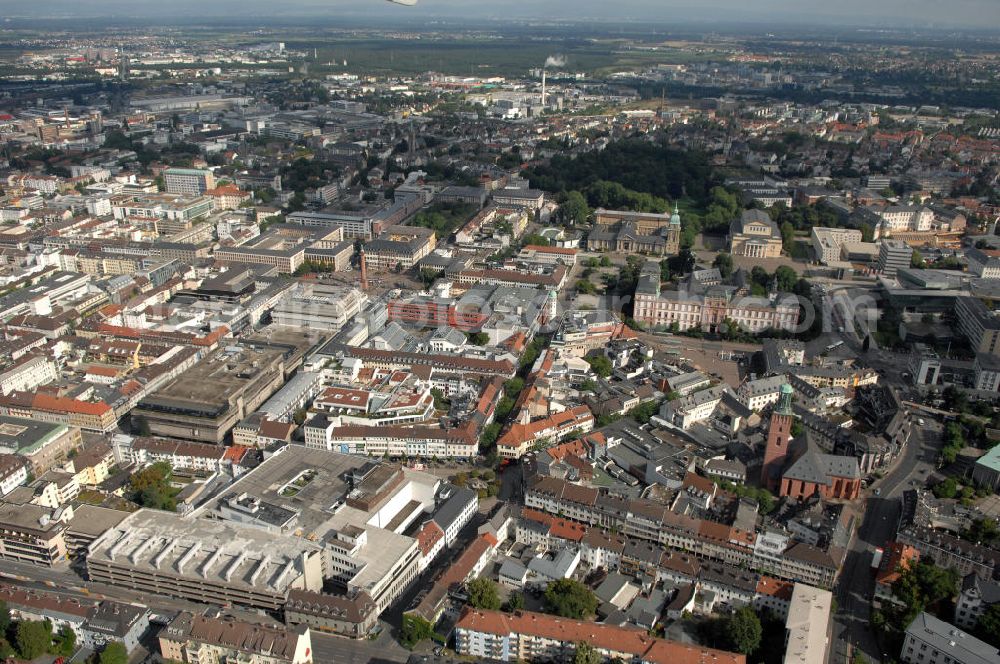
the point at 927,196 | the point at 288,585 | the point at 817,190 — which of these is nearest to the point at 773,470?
the point at 288,585

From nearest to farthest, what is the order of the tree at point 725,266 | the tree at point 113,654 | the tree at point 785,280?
the tree at point 113,654 → the tree at point 785,280 → the tree at point 725,266

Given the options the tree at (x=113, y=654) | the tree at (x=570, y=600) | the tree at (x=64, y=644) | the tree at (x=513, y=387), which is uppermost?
the tree at (x=513, y=387)

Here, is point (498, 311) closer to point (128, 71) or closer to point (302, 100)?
point (302, 100)

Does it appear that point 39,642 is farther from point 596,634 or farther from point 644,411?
point 644,411

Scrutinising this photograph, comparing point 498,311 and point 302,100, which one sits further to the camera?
point 302,100

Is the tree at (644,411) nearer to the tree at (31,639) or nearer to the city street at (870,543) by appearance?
the city street at (870,543)

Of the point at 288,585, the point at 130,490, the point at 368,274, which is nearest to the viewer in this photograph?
the point at 288,585

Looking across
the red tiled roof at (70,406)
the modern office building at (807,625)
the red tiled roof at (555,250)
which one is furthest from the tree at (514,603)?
the red tiled roof at (555,250)
